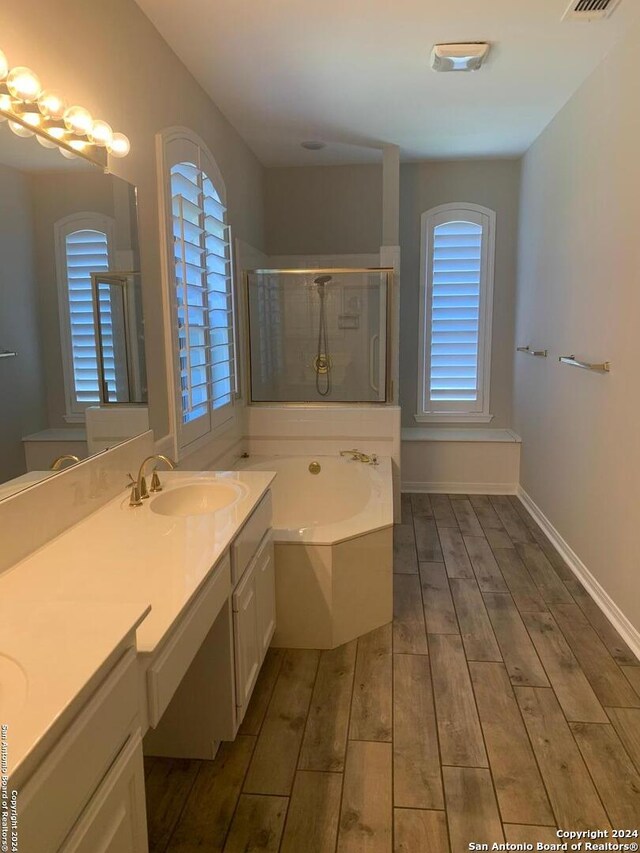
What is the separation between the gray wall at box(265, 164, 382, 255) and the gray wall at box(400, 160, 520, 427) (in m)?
0.28

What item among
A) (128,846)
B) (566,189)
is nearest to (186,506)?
(128,846)

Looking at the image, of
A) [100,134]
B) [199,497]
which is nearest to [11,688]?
[199,497]

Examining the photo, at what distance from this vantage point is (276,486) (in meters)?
3.75

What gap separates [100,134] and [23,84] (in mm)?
403

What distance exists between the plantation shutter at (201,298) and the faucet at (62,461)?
93cm

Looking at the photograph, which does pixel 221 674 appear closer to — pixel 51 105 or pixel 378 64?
pixel 51 105

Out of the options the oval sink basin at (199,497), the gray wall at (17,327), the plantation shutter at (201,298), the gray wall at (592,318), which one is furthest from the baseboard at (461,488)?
the gray wall at (17,327)

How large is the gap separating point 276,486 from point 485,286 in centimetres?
248

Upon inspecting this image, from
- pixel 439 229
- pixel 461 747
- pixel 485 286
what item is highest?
pixel 439 229

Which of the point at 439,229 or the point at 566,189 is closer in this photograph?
the point at 566,189

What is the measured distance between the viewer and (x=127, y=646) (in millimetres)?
1083

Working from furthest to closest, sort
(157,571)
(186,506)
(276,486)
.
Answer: (276,486) < (186,506) < (157,571)

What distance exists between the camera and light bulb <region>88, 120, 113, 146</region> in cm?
192

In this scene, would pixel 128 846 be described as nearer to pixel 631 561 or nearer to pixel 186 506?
pixel 186 506
